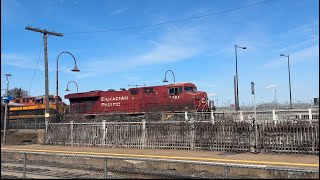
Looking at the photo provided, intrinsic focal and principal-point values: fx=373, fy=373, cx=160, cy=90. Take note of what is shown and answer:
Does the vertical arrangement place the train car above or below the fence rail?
above

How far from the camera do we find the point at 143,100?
112ft

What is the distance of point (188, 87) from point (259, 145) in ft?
57.8

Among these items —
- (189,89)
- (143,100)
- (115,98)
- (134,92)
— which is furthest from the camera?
(115,98)

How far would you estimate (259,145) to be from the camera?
1523 centimetres

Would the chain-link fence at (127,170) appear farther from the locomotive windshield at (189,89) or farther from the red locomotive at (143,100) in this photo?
the locomotive windshield at (189,89)

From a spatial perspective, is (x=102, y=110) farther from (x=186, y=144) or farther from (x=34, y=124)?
(x=186, y=144)

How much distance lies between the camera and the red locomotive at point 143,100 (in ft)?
105

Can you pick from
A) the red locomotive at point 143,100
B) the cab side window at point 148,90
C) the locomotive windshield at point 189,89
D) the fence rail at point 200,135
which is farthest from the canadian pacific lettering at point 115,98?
the fence rail at point 200,135

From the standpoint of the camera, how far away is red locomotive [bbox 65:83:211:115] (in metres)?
32.1

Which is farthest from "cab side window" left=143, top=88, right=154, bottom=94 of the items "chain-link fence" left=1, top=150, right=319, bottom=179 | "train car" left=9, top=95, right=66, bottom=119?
"chain-link fence" left=1, top=150, right=319, bottom=179

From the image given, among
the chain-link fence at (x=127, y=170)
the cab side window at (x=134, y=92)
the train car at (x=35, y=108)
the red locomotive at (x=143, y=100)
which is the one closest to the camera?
the chain-link fence at (x=127, y=170)

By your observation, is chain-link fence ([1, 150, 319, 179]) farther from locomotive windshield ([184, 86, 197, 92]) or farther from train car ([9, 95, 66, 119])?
train car ([9, 95, 66, 119])

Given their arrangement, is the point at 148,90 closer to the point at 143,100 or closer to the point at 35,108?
the point at 143,100

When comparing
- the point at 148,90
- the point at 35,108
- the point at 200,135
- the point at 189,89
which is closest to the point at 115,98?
the point at 148,90
